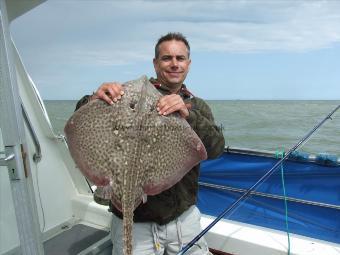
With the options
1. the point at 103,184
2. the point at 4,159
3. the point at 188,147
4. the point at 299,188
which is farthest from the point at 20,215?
the point at 299,188

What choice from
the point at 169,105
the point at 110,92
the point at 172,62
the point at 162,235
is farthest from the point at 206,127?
the point at 162,235

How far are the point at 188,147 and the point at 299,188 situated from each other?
2117 mm

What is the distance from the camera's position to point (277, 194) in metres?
3.80

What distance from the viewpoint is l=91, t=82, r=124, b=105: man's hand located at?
79.9 inches

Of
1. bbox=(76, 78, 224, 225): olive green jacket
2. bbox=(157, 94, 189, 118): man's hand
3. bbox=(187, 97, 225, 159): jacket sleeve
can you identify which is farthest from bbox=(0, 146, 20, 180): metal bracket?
bbox=(187, 97, 225, 159): jacket sleeve

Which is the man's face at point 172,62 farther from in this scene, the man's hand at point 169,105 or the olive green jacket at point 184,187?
the man's hand at point 169,105

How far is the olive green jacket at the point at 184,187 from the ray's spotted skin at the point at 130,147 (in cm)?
26

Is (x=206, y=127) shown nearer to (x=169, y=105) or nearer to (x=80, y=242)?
(x=169, y=105)

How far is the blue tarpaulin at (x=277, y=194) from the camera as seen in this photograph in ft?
11.5

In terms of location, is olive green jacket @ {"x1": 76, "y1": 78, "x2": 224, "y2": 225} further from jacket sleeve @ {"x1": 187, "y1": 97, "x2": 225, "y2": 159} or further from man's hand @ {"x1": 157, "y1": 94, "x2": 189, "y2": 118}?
man's hand @ {"x1": 157, "y1": 94, "x2": 189, "y2": 118}

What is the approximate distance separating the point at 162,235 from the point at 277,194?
1.82 m

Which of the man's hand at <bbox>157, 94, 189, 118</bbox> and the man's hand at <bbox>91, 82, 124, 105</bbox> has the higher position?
the man's hand at <bbox>91, 82, 124, 105</bbox>

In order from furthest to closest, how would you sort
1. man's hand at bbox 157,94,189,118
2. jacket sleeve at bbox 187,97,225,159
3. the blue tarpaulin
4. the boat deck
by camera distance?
the blue tarpaulin → the boat deck → jacket sleeve at bbox 187,97,225,159 → man's hand at bbox 157,94,189,118

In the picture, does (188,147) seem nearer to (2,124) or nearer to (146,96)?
(146,96)
